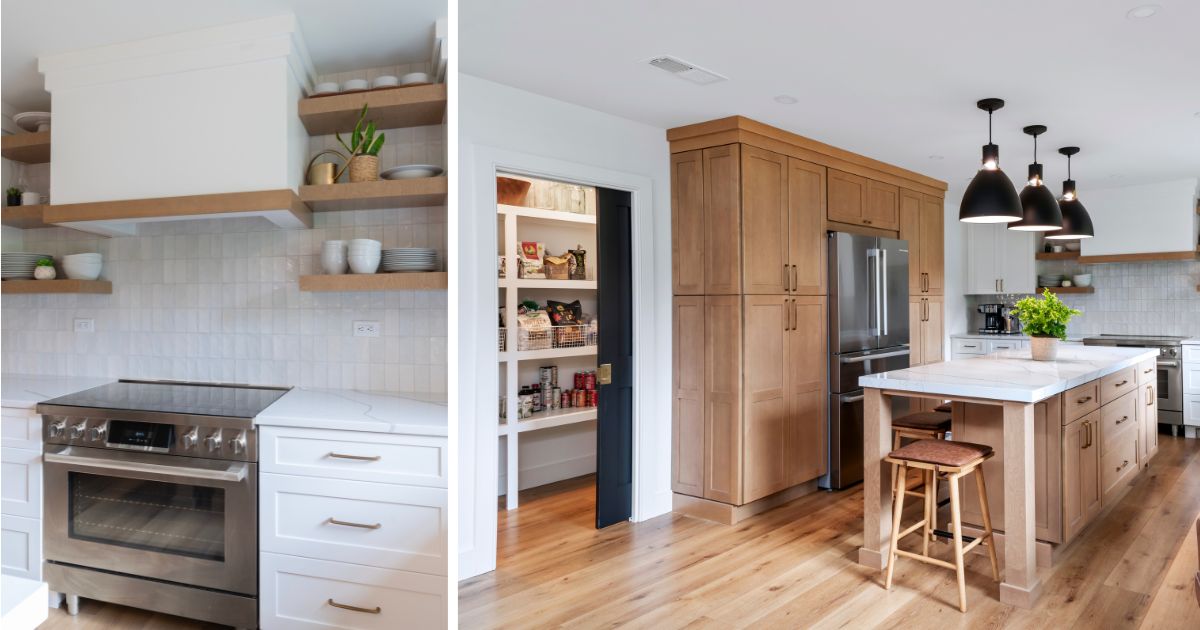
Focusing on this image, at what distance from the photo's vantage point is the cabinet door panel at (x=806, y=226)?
387 cm

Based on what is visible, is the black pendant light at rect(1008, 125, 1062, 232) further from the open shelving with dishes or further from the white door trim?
the white door trim

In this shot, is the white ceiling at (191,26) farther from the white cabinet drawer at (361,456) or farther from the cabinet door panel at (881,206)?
the cabinet door panel at (881,206)

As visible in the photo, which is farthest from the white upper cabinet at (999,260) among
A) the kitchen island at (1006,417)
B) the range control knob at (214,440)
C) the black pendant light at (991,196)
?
the range control knob at (214,440)

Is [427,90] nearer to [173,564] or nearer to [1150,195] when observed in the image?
[173,564]

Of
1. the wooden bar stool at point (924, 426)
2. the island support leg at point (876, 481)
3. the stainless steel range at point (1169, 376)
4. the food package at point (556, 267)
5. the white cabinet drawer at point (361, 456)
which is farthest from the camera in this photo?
the stainless steel range at point (1169, 376)

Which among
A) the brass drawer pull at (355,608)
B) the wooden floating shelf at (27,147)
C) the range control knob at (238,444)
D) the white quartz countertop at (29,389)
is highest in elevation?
the wooden floating shelf at (27,147)

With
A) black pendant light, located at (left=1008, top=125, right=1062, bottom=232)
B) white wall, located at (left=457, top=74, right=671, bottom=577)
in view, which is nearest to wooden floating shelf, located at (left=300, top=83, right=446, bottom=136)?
white wall, located at (left=457, top=74, right=671, bottom=577)

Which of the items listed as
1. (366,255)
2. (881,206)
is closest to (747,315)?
(881,206)

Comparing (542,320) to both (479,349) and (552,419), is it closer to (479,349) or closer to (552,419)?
(552,419)

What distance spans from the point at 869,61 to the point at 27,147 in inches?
109

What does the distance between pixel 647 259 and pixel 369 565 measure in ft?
9.23

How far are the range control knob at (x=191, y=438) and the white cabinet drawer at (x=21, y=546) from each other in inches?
4.8

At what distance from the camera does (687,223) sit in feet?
12.2

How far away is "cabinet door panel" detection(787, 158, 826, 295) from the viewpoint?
152 inches
